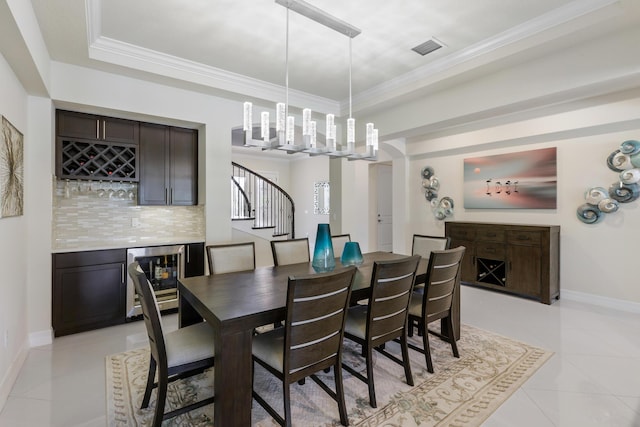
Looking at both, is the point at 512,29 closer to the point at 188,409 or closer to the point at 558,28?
the point at 558,28

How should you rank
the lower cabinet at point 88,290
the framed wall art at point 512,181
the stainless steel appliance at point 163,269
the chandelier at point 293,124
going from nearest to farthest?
the chandelier at point 293,124 < the lower cabinet at point 88,290 < the stainless steel appliance at point 163,269 < the framed wall art at point 512,181

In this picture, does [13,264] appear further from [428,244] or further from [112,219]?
[428,244]

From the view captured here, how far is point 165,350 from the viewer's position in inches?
70.9

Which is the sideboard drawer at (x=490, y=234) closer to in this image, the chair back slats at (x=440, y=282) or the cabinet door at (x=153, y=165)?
the chair back slats at (x=440, y=282)

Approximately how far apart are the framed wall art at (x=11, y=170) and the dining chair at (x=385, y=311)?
8.33 ft

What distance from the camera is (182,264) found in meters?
3.88

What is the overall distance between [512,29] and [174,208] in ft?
13.8

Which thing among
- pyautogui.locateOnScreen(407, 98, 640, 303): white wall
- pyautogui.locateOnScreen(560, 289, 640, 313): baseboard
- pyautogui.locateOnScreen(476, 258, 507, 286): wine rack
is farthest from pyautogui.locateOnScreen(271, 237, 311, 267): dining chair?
pyautogui.locateOnScreen(560, 289, 640, 313): baseboard

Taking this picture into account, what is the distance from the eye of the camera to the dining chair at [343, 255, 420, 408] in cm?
209

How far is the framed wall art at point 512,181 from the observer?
15.1 feet

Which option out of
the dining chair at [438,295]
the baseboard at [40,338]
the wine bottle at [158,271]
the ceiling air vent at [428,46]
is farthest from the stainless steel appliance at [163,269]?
the ceiling air vent at [428,46]

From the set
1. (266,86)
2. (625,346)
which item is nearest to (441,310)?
(625,346)

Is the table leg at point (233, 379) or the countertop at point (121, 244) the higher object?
the countertop at point (121, 244)

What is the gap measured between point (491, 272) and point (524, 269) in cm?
50
